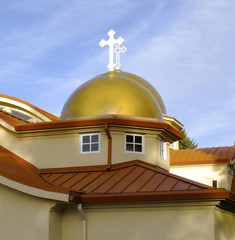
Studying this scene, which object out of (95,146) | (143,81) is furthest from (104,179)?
(143,81)

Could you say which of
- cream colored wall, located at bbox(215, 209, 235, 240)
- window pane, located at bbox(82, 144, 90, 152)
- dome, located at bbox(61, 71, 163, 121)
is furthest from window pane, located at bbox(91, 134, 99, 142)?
cream colored wall, located at bbox(215, 209, 235, 240)

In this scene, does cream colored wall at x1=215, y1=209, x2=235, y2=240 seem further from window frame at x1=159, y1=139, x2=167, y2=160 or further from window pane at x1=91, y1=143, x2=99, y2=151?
window pane at x1=91, y1=143, x2=99, y2=151

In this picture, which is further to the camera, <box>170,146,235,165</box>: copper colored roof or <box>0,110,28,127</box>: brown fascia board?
<box>170,146,235,165</box>: copper colored roof

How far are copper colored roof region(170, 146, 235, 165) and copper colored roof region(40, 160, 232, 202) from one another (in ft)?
22.1

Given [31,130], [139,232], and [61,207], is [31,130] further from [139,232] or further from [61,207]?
[139,232]

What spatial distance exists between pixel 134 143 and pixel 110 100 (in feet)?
5.44

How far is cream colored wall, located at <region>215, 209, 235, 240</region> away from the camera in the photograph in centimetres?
1443

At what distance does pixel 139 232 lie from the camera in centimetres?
1462

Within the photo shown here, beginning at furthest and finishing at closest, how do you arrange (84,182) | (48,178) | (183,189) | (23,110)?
1. (23,110)
2. (48,178)
3. (84,182)
4. (183,189)

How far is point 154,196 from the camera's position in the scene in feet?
46.7

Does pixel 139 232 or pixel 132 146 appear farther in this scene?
pixel 132 146

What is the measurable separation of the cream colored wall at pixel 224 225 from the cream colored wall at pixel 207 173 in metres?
7.12

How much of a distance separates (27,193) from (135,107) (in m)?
5.31

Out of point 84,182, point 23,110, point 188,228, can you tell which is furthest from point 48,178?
point 23,110
